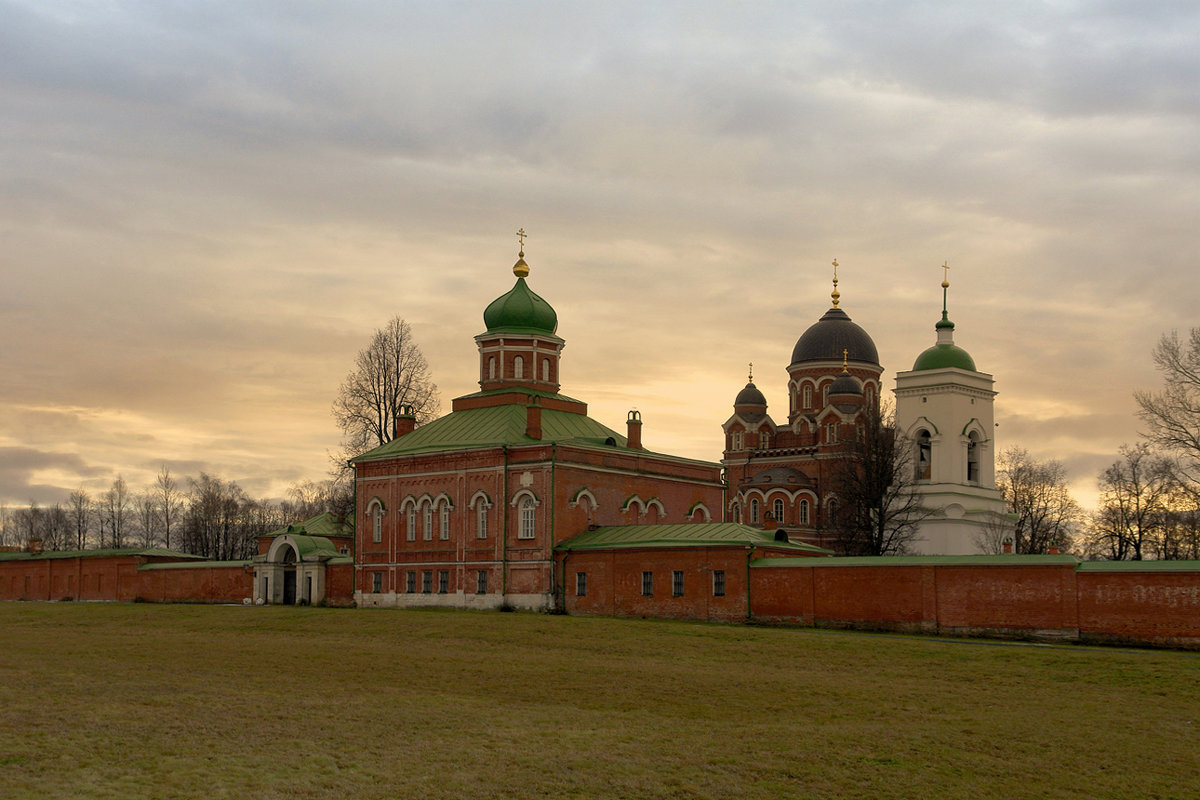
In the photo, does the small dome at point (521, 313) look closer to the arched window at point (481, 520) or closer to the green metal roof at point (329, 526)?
the arched window at point (481, 520)

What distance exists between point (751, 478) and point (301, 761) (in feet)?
201

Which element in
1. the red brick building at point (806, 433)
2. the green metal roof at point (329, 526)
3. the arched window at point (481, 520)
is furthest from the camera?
the red brick building at point (806, 433)

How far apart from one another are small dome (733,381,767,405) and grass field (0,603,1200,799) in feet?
151

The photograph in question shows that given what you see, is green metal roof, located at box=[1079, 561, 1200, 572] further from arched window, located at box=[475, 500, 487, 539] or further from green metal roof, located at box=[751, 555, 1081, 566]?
arched window, located at box=[475, 500, 487, 539]

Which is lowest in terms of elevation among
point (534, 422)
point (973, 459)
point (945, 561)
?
point (945, 561)

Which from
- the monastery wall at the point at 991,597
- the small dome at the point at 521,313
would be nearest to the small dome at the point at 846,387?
the small dome at the point at 521,313

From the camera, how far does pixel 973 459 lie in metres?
67.7

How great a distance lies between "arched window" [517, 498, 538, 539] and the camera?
151 feet

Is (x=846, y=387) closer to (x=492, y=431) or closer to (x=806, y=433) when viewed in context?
(x=806, y=433)

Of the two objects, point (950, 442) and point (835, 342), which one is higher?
point (835, 342)

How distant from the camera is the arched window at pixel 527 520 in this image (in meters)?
46.0

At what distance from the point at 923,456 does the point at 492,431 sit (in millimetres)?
27818

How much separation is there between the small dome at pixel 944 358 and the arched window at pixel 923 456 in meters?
3.49

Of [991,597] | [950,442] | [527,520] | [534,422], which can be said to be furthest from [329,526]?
[991,597]
